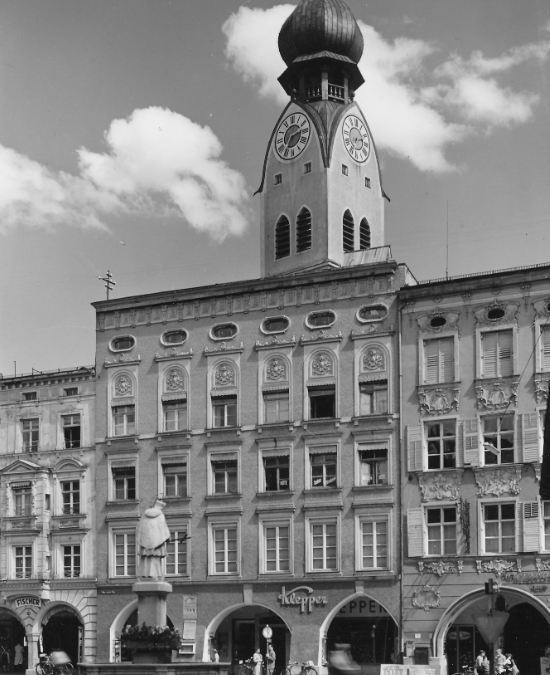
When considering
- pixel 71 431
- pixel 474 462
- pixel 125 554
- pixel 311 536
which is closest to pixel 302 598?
pixel 311 536

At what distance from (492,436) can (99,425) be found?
18.5 metres

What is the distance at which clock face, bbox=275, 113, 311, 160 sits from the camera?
62344 mm

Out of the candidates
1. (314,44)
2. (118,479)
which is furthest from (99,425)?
(314,44)

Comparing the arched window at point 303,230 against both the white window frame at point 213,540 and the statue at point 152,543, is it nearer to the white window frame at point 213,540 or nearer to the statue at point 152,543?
the white window frame at point 213,540

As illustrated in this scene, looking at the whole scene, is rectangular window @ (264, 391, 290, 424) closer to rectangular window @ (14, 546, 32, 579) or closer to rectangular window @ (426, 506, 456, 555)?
rectangular window @ (426, 506, 456, 555)

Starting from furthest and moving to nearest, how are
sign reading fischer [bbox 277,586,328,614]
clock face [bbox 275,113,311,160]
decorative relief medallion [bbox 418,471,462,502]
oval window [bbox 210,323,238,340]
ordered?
clock face [bbox 275,113,311,160] < oval window [bbox 210,323,238,340] < sign reading fischer [bbox 277,586,328,614] < decorative relief medallion [bbox 418,471,462,502]

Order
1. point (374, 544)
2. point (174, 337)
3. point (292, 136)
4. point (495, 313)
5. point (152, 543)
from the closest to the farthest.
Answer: point (152, 543) < point (495, 313) < point (374, 544) < point (174, 337) < point (292, 136)

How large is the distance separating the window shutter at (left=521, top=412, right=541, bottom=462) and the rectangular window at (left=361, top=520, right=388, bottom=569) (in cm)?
655

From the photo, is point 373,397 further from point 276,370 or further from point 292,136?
point 292,136

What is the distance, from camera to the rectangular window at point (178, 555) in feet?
182

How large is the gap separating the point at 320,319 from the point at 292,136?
1227cm

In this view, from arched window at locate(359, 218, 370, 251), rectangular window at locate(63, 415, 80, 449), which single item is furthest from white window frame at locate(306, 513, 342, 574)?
arched window at locate(359, 218, 370, 251)

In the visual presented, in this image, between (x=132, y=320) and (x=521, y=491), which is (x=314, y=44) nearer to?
(x=132, y=320)

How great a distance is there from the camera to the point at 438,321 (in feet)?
172
